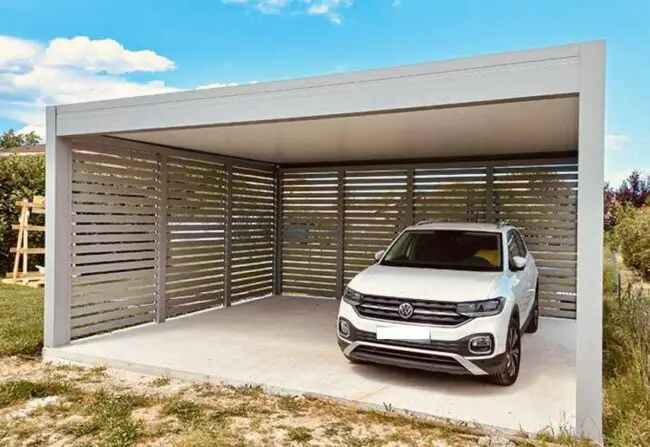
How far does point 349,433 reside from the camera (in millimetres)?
3980

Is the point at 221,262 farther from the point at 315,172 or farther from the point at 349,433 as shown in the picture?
the point at 349,433

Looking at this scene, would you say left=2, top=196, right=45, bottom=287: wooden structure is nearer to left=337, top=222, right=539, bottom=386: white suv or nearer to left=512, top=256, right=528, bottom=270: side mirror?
left=337, top=222, right=539, bottom=386: white suv

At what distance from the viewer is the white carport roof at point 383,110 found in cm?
393

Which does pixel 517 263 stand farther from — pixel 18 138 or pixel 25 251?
pixel 18 138

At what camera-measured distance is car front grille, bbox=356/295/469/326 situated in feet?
15.1

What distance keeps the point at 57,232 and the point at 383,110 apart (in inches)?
162

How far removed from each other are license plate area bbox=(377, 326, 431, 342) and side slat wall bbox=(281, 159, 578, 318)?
466cm

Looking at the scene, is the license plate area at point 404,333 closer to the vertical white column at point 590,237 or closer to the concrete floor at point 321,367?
the concrete floor at point 321,367

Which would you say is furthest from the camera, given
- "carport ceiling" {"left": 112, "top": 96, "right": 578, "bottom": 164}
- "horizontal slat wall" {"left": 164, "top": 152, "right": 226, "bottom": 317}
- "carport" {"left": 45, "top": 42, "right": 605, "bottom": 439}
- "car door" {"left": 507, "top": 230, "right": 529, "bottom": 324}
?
"horizontal slat wall" {"left": 164, "top": 152, "right": 226, "bottom": 317}

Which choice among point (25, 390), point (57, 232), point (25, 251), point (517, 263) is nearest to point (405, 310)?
point (517, 263)

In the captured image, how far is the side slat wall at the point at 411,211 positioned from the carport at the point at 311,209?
0.03 m

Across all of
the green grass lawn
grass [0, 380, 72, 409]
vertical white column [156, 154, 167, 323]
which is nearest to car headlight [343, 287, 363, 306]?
grass [0, 380, 72, 409]

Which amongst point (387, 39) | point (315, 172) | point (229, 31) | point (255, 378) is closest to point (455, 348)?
point (255, 378)

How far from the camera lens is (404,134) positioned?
6.23m
